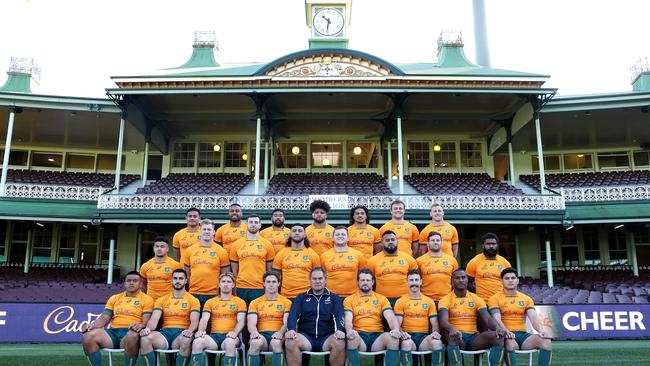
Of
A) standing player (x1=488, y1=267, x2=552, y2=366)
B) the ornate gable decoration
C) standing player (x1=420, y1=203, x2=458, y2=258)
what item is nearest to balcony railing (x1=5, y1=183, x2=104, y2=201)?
the ornate gable decoration

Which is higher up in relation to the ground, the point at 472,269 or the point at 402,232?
the point at 402,232

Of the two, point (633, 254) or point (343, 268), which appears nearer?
point (343, 268)

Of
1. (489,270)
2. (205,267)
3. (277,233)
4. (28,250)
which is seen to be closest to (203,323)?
(205,267)

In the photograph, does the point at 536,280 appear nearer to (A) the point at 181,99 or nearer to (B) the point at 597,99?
(B) the point at 597,99

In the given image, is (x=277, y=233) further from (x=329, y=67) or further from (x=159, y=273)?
(x=329, y=67)

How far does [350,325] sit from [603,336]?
7548 mm

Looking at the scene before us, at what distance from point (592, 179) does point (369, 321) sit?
18.2m

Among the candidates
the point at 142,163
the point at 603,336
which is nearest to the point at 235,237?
the point at 603,336

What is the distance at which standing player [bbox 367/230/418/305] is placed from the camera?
22.0 feet

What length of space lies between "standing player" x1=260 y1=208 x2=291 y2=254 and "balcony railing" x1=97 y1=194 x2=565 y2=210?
8877mm

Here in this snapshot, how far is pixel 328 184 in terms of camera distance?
19.4 m

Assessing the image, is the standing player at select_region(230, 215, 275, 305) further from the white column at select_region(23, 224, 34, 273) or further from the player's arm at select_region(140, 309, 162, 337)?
the white column at select_region(23, 224, 34, 273)

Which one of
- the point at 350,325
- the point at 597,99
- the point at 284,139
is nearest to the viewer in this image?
the point at 350,325

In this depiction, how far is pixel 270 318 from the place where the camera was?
637 cm
